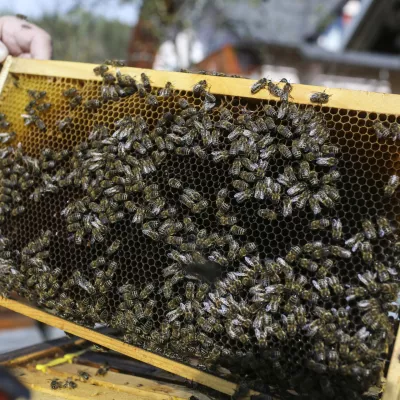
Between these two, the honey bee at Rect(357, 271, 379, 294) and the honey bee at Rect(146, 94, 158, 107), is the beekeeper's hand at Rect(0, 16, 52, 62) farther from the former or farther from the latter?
the honey bee at Rect(357, 271, 379, 294)

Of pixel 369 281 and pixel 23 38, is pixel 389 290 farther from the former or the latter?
pixel 23 38

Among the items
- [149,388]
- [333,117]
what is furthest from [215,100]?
[149,388]

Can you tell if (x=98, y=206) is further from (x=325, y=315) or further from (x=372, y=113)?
(x=372, y=113)

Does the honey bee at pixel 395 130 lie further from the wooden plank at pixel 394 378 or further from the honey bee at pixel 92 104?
the honey bee at pixel 92 104

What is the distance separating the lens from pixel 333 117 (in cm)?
297

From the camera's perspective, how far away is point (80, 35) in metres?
17.5

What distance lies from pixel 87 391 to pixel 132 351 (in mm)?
422

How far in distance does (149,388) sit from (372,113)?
254 cm

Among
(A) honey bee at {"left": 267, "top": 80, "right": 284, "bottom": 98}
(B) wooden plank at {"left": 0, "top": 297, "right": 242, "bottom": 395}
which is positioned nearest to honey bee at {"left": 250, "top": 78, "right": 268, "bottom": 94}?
(A) honey bee at {"left": 267, "top": 80, "right": 284, "bottom": 98}

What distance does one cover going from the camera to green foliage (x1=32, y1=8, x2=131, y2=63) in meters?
16.5

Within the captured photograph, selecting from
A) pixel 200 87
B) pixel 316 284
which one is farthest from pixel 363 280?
pixel 200 87

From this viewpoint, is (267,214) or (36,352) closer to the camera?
(267,214)

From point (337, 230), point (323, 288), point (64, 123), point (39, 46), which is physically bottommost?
point (323, 288)

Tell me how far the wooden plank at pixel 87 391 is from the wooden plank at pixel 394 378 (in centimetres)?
140
